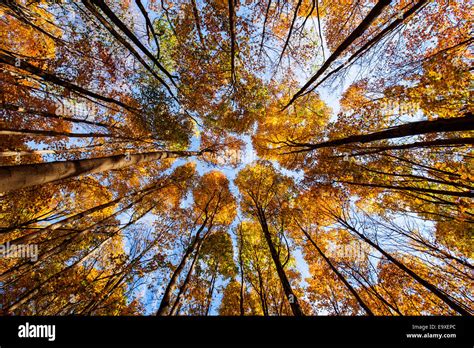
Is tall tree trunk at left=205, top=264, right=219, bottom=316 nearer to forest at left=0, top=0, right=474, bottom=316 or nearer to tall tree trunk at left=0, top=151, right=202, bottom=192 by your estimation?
forest at left=0, top=0, right=474, bottom=316

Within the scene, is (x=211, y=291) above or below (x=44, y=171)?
below

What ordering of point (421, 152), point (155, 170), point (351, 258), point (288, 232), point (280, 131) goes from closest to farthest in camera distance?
point (421, 152), point (351, 258), point (288, 232), point (280, 131), point (155, 170)

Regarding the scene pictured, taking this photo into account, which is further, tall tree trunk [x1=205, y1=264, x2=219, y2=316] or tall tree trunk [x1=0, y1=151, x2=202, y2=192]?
tall tree trunk [x1=205, y1=264, x2=219, y2=316]

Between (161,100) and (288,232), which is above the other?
(161,100)

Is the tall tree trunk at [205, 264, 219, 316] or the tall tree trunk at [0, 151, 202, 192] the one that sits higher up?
the tall tree trunk at [0, 151, 202, 192]

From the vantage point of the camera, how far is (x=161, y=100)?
8781mm

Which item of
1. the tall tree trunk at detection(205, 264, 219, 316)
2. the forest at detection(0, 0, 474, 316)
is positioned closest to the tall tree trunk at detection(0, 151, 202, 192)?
the forest at detection(0, 0, 474, 316)

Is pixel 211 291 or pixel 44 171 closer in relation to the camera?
pixel 44 171

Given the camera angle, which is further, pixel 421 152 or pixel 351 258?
pixel 351 258

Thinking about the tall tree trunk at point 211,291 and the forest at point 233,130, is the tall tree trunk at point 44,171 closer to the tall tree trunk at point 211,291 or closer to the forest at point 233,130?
the forest at point 233,130

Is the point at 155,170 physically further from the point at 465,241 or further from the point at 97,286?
the point at 465,241

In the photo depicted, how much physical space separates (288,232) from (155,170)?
11618mm
